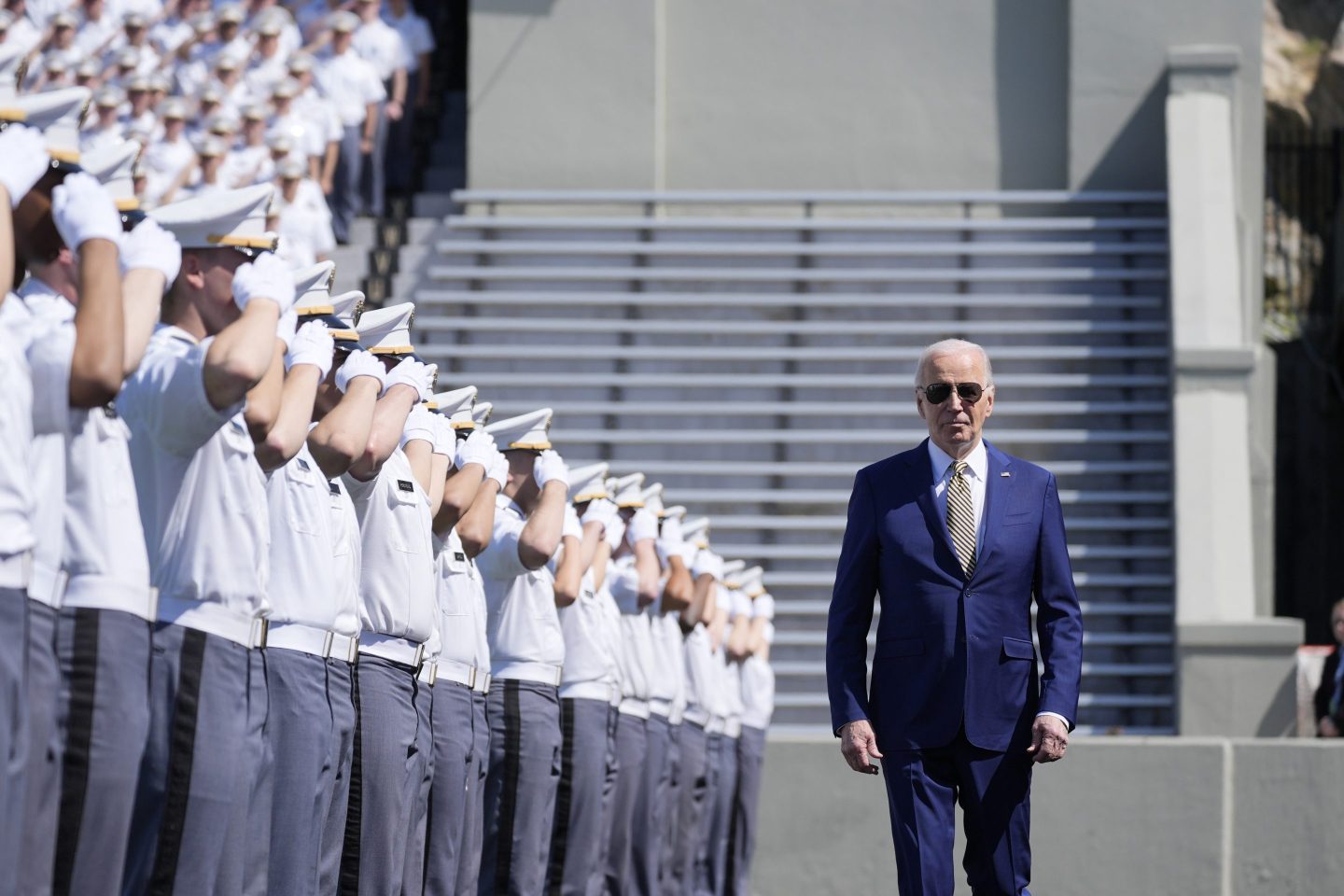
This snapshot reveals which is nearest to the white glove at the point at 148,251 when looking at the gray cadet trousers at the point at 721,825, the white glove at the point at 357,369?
the white glove at the point at 357,369

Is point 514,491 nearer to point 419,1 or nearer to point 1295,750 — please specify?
point 1295,750

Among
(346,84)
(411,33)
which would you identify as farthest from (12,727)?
(411,33)

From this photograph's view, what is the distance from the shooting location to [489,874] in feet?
28.9

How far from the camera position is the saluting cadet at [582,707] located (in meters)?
9.48

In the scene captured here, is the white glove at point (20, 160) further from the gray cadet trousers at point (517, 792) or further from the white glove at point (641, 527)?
the white glove at point (641, 527)

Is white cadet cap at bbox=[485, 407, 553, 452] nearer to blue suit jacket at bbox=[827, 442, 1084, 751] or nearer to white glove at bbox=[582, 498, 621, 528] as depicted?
white glove at bbox=[582, 498, 621, 528]

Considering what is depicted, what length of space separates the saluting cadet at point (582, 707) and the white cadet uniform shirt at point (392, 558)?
203cm

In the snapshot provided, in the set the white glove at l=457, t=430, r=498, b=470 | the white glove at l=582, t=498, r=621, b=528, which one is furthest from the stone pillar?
the white glove at l=457, t=430, r=498, b=470

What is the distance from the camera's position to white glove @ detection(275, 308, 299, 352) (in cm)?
564

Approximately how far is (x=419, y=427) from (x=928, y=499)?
6.77 ft

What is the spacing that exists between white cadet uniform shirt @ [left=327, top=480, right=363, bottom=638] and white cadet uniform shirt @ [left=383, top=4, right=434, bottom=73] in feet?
47.2

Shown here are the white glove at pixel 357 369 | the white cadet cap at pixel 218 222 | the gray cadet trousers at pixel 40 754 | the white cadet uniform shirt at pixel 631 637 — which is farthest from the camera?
the white cadet uniform shirt at pixel 631 637

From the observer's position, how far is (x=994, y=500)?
6.44 metres

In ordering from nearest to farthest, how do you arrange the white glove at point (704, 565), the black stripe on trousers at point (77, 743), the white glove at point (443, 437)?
1. the black stripe on trousers at point (77, 743)
2. the white glove at point (443, 437)
3. the white glove at point (704, 565)
